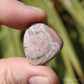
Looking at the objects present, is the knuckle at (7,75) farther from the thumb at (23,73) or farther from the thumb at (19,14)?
the thumb at (19,14)

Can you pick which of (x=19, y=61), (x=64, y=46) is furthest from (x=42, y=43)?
(x=64, y=46)

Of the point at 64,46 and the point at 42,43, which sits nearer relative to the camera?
the point at 42,43

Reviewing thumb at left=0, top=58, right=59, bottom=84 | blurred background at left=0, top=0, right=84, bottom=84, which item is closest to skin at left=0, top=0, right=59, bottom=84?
thumb at left=0, top=58, right=59, bottom=84

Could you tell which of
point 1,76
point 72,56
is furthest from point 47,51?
point 72,56

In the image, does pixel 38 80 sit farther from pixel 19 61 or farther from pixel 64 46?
pixel 64 46

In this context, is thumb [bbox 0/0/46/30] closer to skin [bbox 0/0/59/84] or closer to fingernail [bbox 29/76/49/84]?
skin [bbox 0/0/59/84]

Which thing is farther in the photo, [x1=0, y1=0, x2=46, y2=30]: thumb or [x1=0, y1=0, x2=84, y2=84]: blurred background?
[x1=0, y1=0, x2=84, y2=84]: blurred background

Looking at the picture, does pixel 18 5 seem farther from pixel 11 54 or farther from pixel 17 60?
pixel 11 54
